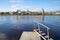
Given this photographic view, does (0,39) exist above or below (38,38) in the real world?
below

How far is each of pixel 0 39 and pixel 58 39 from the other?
6.06 meters

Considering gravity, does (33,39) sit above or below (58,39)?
above

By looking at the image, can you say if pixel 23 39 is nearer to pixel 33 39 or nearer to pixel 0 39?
pixel 33 39

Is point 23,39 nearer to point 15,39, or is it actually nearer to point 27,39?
point 27,39

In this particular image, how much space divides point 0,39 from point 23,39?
224 inches

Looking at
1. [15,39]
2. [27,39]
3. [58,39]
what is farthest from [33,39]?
[58,39]

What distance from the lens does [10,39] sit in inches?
499

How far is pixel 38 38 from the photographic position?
7.49 m

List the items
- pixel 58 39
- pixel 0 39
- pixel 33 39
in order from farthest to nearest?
pixel 58 39, pixel 0 39, pixel 33 39

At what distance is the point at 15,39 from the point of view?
12578 millimetres

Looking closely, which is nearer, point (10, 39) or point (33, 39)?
point (33, 39)

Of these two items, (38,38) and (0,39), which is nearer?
(38,38)

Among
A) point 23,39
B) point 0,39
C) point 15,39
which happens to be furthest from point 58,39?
point 23,39

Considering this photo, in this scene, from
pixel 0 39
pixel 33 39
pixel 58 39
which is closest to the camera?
pixel 33 39
